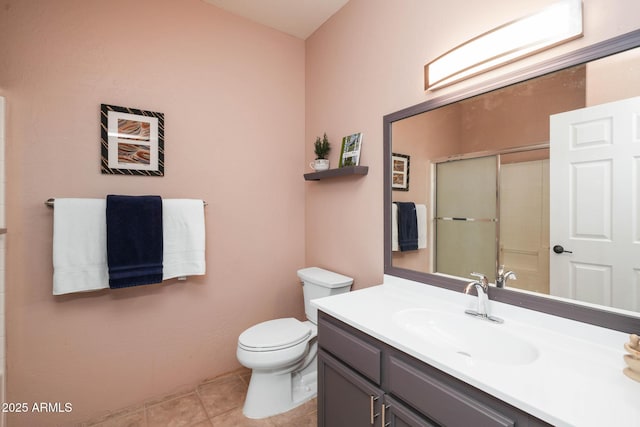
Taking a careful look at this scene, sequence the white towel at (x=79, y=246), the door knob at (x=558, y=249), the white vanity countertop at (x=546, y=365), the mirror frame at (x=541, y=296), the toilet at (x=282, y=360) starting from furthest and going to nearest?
the toilet at (x=282, y=360) → the white towel at (x=79, y=246) → the door knob at (x=558, y=249) → the mirror frame at (x=541, y=296) → the white vanity countertop at (x=546, y=365)

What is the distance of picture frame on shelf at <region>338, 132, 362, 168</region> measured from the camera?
6.15 ft

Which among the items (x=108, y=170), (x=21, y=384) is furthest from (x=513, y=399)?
(x=21, y=384)

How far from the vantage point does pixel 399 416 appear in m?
0.98

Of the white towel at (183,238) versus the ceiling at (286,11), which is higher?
the ceiling at (286,11)

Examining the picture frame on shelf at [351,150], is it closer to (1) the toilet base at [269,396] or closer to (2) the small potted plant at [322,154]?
(2) the small potted plant at [322,154]

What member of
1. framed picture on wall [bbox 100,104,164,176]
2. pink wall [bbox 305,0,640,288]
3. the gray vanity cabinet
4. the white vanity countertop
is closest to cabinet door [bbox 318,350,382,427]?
the gray vanity cabinet

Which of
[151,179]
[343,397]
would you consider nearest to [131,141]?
[151,179]

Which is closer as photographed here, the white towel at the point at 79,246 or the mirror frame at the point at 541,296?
the mirror frame at the point at 541,296

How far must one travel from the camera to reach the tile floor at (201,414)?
1677 millimetres

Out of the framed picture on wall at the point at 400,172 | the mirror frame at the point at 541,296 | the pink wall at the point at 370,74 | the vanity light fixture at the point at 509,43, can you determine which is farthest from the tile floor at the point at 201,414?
the vanity light fixture at the point at 509,43

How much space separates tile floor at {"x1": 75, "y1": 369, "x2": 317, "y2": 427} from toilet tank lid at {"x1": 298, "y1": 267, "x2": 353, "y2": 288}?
2.51 feet

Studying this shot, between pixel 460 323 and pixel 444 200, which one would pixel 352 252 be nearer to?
pixel 444 200

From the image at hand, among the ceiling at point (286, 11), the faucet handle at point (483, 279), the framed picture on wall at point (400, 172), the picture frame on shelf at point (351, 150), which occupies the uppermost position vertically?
the ceiling at point (286, 11)

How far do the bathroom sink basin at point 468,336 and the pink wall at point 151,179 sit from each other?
1.34 meters
